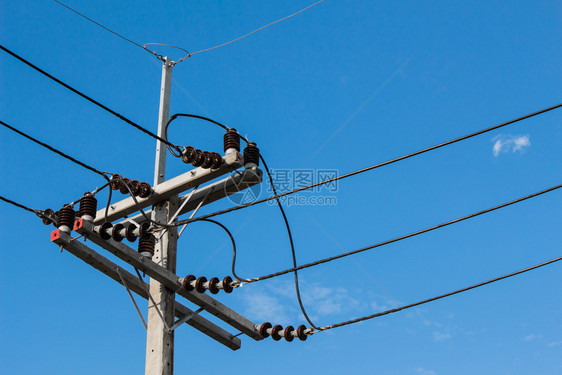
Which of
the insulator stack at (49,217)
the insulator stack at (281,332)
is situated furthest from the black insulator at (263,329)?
the insulator stack at (49,217)

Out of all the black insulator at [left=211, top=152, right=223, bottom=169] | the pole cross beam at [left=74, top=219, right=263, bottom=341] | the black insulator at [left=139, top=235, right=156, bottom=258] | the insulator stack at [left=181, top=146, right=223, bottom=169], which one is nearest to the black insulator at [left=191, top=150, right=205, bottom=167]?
the insulator stack at [left=181, top=146, right=223, bottom=169]

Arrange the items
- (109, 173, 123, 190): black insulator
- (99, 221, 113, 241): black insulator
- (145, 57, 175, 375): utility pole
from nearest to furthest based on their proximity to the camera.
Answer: (145, 57, 175, 375): utility pole → (99, 221, 113, 241): black insulator → (109, 173, 123, 190): black insulator

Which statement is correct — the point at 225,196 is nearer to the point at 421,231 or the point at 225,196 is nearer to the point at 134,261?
the point at 134,261

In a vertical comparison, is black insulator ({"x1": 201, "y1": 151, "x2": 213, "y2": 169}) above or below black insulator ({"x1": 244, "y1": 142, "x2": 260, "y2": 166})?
below

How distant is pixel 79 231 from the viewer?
8555 millimetres

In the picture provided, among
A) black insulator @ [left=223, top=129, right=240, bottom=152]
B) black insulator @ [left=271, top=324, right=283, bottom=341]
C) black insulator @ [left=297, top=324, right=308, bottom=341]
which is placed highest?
black insulator @ [left=223, top=129, right=240, bottom=152]

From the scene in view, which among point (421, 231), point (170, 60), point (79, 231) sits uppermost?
point (170, 60)

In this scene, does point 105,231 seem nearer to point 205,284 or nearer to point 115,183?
point 115,183

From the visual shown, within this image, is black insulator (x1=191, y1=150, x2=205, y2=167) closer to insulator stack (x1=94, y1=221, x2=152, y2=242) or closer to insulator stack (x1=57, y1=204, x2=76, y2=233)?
insulator stack (x1=94, y1=221, x2=152, y2=242)

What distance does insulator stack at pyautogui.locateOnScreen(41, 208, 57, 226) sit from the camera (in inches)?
366

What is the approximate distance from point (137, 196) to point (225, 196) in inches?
44.2

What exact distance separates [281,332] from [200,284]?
1.40 meters

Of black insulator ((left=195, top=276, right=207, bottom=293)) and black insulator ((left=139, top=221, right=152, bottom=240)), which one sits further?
black insulator ((left=195, top=276, right=207, bottom=293))

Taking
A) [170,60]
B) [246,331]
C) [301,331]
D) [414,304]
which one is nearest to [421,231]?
[414,304]
